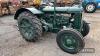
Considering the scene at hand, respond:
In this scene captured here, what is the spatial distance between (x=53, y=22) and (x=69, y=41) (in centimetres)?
111

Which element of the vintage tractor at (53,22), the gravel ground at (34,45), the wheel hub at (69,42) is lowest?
the gravel ground at (34,45)

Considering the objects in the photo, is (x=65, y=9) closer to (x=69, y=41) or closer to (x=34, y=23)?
(x=34, y=23)

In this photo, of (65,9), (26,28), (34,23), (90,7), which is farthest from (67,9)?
(90,7)

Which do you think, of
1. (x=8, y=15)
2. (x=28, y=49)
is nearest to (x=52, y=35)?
(x=28, y=49)

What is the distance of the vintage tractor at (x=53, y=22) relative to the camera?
20.3 ft

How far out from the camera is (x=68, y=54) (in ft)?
19.7

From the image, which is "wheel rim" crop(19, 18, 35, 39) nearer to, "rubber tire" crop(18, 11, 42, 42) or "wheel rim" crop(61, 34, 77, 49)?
"rubber tire" crop(18, 11, 42, 42)

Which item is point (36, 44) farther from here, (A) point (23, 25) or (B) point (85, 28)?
(B) point (85, 28)

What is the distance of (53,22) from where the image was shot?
6.91m

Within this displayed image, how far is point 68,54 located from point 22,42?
1795 millimetres

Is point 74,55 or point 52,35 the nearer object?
point 74,55

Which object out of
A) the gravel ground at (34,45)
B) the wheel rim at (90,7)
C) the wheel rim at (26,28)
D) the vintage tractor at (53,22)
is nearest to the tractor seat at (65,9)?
the vintage tractor at (53,22)

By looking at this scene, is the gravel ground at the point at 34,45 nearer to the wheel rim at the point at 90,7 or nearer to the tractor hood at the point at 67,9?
the tractor hood at the point at 67,9

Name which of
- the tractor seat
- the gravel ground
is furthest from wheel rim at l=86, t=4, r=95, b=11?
the tractor seat
